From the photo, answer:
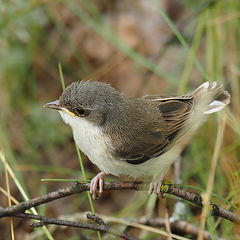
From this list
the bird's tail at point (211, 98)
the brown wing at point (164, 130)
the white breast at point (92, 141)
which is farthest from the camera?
the bird's tail at point (211, 98)

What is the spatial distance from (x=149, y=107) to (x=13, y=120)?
2.41m

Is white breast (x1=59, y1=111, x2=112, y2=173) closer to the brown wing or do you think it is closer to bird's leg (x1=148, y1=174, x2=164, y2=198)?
the brown wing

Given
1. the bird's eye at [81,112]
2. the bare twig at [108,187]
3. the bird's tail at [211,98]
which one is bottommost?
the bare twig at [108,187]

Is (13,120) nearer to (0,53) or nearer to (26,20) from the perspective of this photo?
(0,53)

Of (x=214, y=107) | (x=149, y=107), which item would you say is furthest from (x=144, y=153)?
(x=214, y=107)

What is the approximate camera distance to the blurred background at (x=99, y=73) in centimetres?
454

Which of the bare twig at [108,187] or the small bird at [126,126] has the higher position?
the small bird at [126,126]

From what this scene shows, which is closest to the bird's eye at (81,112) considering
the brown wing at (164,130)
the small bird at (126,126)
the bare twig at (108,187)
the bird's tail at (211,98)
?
the small bird at (126,126)

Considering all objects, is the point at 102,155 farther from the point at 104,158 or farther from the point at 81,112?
the point at 81,112

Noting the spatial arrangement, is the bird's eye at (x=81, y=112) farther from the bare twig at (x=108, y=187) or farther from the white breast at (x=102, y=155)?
the bare twig at (x=108, y=187)

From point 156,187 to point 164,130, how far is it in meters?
0.63

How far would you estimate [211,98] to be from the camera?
12.2 feet

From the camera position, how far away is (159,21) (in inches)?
259

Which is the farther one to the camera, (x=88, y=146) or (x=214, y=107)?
(x=214, y=107)
